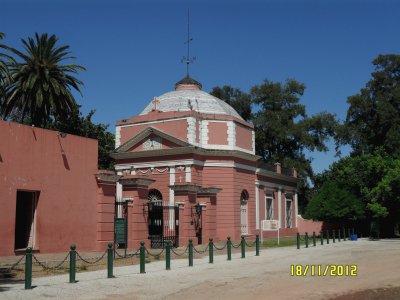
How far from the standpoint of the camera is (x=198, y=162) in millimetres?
33094

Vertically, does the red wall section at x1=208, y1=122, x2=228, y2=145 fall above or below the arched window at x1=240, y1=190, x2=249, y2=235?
above

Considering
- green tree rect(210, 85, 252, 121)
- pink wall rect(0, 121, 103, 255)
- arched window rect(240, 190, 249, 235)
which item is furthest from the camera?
green tree rect(210, 85, 252, 121)

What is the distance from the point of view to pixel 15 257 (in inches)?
714

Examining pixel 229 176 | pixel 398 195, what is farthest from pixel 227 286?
pixel 398 195

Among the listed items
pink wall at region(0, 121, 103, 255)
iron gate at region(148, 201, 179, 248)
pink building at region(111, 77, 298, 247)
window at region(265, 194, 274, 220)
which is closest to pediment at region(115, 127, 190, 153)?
pink building at region(111, 77, 298, 247)

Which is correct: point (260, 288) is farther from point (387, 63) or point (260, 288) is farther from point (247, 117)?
point (247, 117)

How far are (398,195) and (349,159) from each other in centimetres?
602

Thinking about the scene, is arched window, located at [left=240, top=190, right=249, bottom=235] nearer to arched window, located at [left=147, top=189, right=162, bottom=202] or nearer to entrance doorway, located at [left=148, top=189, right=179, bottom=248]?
arched window, located at [left=147, top=189, right=162, bottom=202]

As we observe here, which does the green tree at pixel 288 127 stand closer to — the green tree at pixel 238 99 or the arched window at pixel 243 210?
the green tree at pixel 238 99

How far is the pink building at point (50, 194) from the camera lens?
1853cm

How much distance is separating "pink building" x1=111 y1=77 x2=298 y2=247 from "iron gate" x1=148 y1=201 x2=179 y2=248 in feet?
0.19
